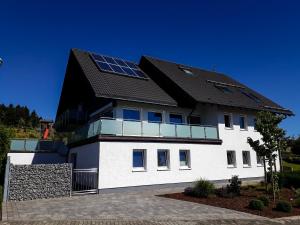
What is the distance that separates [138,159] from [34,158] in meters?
12.4

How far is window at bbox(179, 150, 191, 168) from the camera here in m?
20.1

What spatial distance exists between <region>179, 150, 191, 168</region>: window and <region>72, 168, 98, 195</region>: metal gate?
21.5 feet

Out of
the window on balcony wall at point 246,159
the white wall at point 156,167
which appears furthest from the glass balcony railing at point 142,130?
the window on balcony wall at point 246,159

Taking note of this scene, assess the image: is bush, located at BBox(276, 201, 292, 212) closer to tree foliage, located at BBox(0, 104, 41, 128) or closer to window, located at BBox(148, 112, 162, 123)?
window, located at BBox(148, 112, 162, 123)

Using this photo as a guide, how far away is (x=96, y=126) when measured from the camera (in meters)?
17.2

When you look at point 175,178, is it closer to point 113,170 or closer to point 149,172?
point 149,172

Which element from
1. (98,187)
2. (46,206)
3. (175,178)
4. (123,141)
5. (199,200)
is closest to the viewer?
(46,206)

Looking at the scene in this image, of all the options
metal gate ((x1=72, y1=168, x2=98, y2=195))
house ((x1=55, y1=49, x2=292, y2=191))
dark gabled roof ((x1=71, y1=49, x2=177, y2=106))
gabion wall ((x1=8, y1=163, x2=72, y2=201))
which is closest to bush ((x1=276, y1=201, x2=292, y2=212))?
house ((x1=55, y1=49, x2=292, y2=191))

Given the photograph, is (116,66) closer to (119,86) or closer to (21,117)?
(119,86)

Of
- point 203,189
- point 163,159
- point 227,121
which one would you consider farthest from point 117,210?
point 227,121

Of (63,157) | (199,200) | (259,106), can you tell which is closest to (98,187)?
(199,200)

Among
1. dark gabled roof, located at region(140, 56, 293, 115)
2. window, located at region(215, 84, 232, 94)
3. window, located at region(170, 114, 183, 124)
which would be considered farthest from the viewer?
window, located at region(215, 84, 232, 94)

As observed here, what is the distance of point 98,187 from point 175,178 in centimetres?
556

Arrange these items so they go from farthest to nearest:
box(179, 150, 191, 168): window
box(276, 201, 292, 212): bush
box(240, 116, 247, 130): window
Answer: box(240, 116, 247, 130): window < box(179, 150, 191, 168): window < box(276, 201, 292, 212): bush
